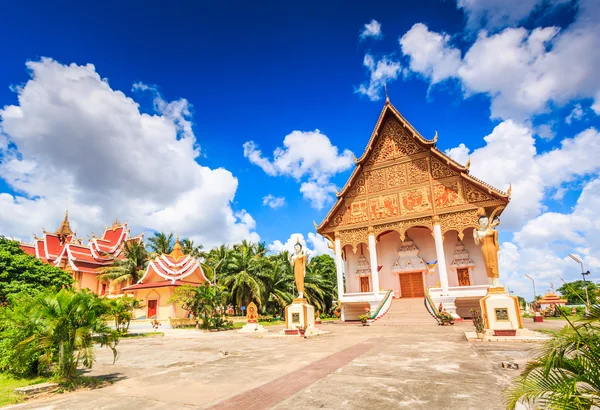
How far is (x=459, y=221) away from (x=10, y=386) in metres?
19.7

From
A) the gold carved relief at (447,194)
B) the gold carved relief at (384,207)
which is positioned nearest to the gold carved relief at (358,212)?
the gold carved relief at (384,207)

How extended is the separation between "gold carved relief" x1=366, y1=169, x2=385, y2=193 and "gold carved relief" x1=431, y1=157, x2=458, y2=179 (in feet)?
10.3

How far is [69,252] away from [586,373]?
38.3 m

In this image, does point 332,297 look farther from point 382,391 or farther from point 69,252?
point 382,391

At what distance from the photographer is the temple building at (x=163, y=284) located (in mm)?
26156

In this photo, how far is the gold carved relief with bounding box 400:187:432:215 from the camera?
20859 millimetres

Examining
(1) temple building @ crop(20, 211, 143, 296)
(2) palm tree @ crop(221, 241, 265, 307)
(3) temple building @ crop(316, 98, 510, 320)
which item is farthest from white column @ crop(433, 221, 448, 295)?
(1) temple building @ crop(20, 211, 143, 296)

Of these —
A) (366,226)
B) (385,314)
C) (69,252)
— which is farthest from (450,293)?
(69,252)

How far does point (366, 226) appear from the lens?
22.5 meters

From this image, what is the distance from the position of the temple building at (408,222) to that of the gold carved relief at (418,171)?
0.06 meters

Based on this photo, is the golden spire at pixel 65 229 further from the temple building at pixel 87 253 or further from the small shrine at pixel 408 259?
the small shrine at pixel 408 259

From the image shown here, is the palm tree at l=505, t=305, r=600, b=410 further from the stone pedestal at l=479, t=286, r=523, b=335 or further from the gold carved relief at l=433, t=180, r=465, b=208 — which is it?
the gold carved relief at l=433, t=180, r=465, b=208

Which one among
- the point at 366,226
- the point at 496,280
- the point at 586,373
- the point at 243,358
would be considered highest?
the point at 366,226

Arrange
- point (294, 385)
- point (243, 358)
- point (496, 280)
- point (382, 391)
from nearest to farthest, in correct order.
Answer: point (382, 391) < point (294, 385) < point (243, 358) < point (496, 280)
